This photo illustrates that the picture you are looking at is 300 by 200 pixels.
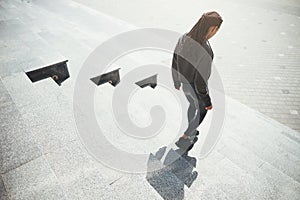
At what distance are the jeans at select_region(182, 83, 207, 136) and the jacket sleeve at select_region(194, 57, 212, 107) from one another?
0.42 ft

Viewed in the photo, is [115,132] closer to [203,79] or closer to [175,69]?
[175,69]

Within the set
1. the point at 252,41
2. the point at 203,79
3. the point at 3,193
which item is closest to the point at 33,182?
the point at 3,193

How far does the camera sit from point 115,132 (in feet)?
11.0

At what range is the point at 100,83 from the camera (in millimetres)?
4480

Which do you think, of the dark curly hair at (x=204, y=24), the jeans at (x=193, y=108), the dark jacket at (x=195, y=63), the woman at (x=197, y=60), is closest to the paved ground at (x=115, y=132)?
the jeans at (x=193, y=108)

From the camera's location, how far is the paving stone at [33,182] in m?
2.39

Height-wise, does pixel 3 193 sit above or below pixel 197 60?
below

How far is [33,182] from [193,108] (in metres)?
2.43

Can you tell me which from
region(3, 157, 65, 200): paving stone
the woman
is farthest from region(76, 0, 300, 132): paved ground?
region(3, 157, 65, 200): paving stone

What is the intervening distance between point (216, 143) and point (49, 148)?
2709mm

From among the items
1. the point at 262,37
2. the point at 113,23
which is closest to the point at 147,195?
A: the point at 113,23

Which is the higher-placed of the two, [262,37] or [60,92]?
[60,92]

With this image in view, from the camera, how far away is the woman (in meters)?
2.63

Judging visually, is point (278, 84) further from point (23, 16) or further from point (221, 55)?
point (23, 16)
